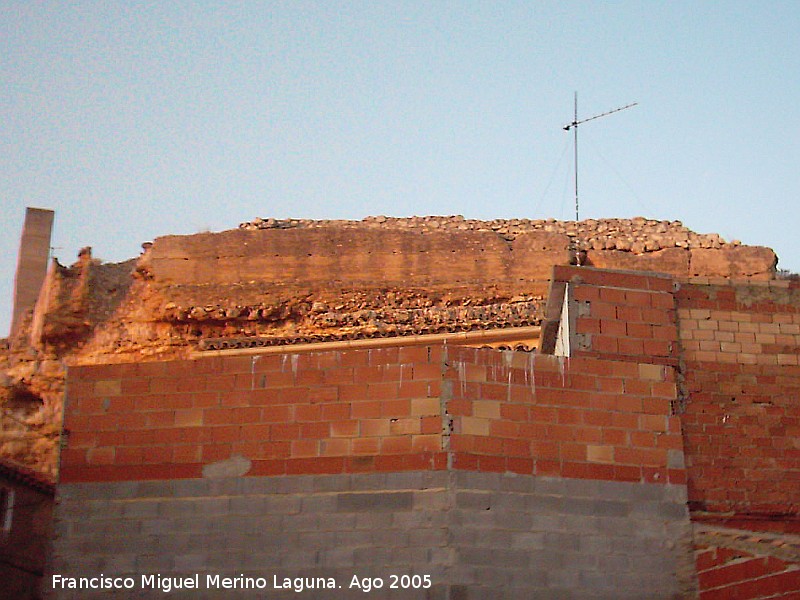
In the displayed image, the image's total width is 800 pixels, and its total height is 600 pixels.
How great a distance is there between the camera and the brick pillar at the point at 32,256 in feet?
77.7

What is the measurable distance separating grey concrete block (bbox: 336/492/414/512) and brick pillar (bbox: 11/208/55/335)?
17310 mm

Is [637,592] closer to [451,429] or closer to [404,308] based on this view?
[451,429]

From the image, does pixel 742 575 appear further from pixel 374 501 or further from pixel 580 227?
pixel 580 227

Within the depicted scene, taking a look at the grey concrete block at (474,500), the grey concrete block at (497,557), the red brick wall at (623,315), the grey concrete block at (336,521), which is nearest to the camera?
the grey concrete block at (497,557)

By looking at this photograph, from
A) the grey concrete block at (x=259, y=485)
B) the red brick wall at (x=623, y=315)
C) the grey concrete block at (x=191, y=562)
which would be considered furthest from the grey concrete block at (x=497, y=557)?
the grey concrete block at (x=191, y=562)

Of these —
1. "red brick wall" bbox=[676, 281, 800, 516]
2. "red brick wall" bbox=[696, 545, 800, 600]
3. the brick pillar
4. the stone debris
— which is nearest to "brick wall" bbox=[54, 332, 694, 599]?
"red brick wall" bbox=[696, 545, 800, 600]

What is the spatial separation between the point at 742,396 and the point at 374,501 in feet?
9.05

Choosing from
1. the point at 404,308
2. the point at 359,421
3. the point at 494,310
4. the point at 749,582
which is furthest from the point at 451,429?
the point at 404,308

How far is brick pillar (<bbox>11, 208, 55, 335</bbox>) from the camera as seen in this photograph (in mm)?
23688

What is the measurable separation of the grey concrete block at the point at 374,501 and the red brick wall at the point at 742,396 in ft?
6.34

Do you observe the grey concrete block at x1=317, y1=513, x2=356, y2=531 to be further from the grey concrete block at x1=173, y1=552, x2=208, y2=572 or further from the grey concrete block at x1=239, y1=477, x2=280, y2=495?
the grey concrete block at x1=173, y1=552, x2=208, y2=572

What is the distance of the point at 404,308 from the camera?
21.3 meters

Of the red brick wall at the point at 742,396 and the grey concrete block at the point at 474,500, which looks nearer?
the grey concrete block at the point at 474,500

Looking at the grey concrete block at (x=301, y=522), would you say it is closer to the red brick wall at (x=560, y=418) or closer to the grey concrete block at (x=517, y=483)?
the red brick wall at (x=560, y=418)
